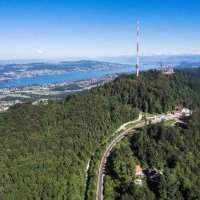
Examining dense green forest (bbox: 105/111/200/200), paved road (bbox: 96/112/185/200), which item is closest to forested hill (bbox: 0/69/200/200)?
paved road (bbox: 96/112/185/200)

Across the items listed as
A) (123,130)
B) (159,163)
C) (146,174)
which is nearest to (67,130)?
(123,130)

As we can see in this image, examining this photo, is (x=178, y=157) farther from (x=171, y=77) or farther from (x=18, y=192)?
(x=171, y=77)

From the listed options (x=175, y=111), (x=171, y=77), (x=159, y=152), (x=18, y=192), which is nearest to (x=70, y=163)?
(x=18, y=192)

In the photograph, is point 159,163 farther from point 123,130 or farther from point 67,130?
point 67,130

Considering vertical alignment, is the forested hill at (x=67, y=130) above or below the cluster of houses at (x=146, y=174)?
above

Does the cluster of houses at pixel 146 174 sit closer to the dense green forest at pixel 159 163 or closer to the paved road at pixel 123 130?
the dense green forest at pixel 159 163

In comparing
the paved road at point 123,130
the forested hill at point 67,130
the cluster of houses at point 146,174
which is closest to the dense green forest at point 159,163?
the cluster of houses at point 146,174
